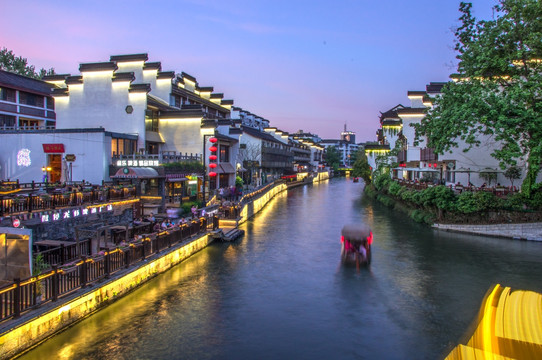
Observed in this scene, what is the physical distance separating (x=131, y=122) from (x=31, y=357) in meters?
30.7

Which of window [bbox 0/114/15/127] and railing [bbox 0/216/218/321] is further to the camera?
window [bbox 0/114/15/127]

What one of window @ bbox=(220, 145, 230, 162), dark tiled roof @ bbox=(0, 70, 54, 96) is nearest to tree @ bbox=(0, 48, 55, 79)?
dark tiled roof @ bbox=(0, 70, 54, 96)

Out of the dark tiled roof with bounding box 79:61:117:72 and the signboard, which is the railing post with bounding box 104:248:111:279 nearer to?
the signboard

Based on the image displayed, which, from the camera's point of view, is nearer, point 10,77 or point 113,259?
point 113,259

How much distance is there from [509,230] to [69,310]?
95.0 feet

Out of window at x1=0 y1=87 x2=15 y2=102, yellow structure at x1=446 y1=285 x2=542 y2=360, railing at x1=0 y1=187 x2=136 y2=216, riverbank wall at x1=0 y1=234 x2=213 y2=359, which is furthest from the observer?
window at x1=0 y1=87 x2=15 y2=102

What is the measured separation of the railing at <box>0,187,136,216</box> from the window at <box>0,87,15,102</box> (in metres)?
27.8

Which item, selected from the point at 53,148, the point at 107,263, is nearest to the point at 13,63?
the point at 53,148

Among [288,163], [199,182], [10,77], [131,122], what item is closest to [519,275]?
[199,182]

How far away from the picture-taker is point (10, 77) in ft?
150

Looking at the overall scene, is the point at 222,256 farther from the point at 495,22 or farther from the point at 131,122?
the point at 495,22

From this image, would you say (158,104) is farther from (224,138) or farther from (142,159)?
(142,159)

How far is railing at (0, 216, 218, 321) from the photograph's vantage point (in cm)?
1044

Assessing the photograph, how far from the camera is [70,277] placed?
12.8 m
